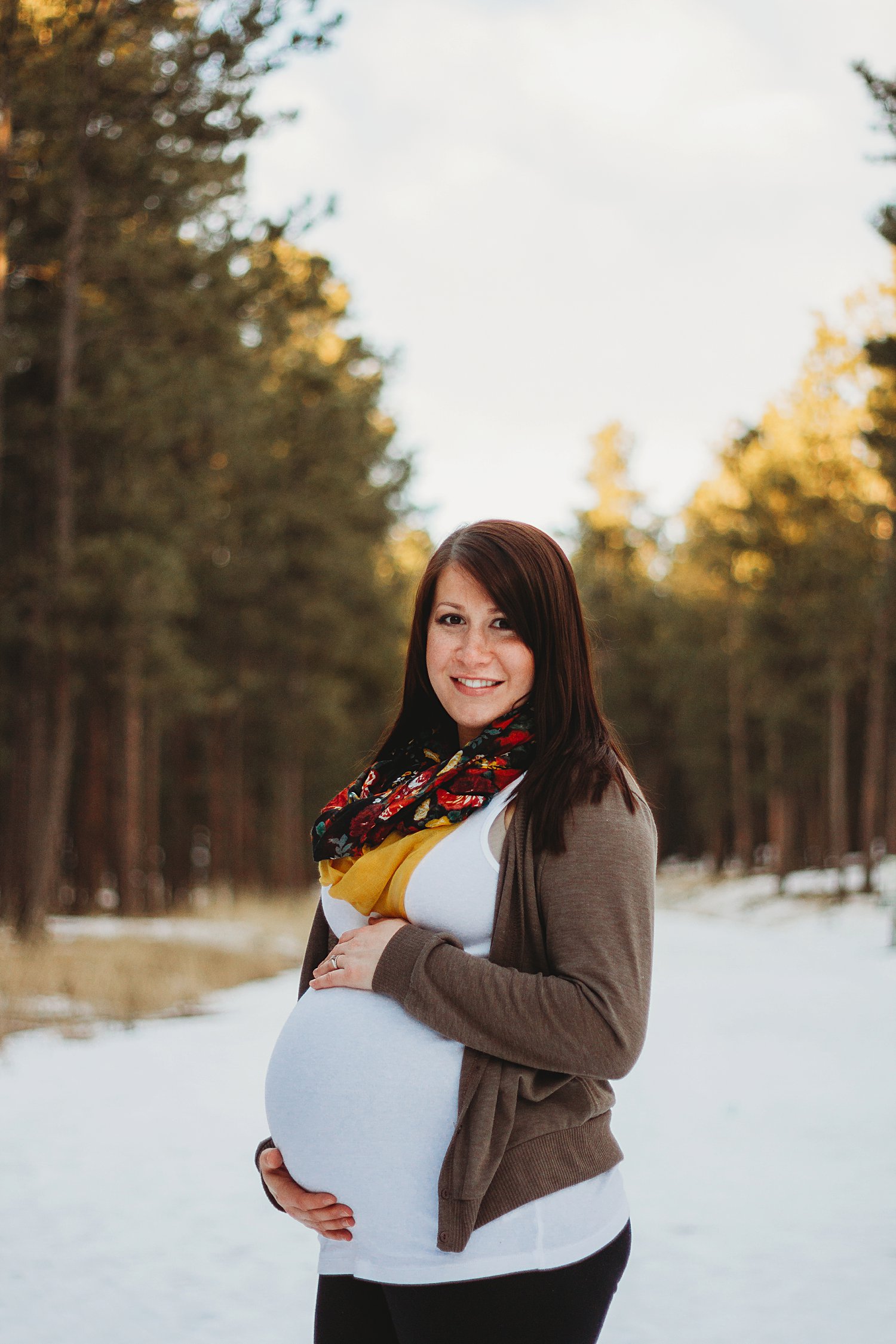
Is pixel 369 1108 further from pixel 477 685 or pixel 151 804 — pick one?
pixel 151 804

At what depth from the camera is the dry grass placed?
1130 cm

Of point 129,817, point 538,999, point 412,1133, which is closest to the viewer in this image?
point 538,999

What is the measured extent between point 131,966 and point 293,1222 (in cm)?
846

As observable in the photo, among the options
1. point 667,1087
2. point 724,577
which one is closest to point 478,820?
point 667,1087

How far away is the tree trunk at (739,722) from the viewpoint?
1366 inches

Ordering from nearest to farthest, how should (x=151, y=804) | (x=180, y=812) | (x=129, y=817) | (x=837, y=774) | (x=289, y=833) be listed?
(x=129, y=817) → (x=837, y=774) → (x=151, y=804) → (x=289, y=833) → (x=180, y=812)

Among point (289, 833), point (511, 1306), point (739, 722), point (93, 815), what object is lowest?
point (289, 833)

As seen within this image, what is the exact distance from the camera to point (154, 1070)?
29.2 ft

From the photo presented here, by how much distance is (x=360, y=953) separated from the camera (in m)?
1.98

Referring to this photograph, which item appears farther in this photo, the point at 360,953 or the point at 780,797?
the point at 780,797

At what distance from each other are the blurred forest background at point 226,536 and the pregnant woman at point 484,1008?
56 cm

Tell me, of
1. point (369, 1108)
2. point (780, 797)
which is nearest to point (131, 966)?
point (369, 1108)

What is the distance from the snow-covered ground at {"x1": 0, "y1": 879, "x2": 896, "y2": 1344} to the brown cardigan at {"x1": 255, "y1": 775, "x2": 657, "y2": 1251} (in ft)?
8.69

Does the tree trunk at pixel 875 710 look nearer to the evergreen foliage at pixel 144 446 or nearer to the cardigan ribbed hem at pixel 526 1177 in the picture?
the evergreen foliage at pixel 144 446
